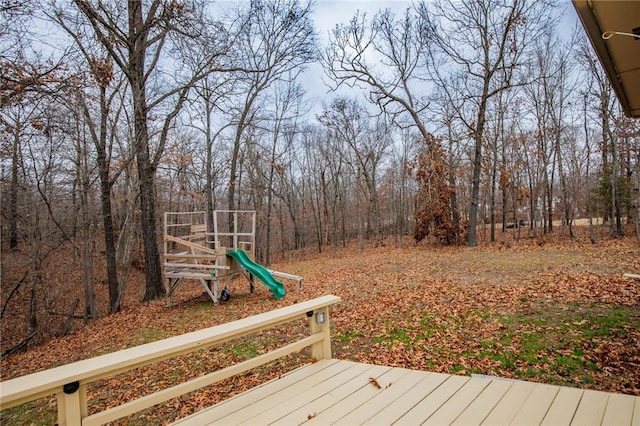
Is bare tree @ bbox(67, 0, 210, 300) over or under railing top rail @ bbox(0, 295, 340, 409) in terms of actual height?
over

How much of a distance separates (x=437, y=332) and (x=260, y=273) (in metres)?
4.55

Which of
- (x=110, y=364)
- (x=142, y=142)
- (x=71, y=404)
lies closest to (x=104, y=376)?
(x=110, y=364)

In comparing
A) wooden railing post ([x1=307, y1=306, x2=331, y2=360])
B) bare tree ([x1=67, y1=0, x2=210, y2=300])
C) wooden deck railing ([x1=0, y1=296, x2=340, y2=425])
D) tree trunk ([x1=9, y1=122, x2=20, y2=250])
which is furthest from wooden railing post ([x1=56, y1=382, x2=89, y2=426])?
tree trunk ([x1=9, y1=122, x2=20, y2=250])

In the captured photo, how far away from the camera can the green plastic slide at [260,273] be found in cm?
762

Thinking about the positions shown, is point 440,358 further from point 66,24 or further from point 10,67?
point 66,24

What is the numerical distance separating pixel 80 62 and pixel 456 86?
15177 millimetres

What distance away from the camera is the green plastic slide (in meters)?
7.62

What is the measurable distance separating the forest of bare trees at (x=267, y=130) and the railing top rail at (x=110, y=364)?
414 centimetres

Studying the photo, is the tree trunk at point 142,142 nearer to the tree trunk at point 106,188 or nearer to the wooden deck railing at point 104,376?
the tree trunk at point 106,188

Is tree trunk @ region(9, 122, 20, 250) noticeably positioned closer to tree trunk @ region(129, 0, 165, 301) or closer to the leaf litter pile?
tree trunk @ region(129, 0, 165, 301)

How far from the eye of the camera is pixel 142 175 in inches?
358

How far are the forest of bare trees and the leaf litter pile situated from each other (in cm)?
338

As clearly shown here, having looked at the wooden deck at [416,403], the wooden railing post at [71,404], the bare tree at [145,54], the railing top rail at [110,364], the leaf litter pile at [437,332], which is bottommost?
the leaf litter pile at [437,332]

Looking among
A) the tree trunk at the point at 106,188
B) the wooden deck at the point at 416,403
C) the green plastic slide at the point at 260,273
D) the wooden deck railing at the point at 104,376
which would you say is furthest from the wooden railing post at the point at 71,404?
the tree trunk at the point at 106,188
